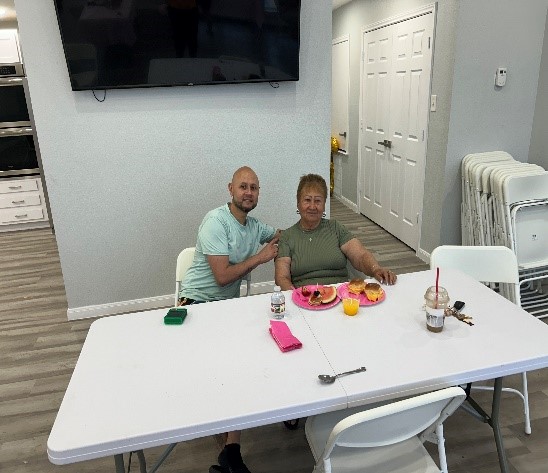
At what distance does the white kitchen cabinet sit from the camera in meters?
5.41

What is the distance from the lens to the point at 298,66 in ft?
9.73

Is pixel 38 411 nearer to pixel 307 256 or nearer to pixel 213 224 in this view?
pixel 213 224

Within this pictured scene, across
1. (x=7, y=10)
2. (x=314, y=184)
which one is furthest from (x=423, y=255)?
(x=7, y=10)

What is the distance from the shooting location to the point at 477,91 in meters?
3.42

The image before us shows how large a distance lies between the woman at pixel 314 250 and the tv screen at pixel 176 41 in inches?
45.9

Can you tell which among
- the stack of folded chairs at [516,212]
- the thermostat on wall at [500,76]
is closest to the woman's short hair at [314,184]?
Answer: the stack of folded chairs at [516,212]

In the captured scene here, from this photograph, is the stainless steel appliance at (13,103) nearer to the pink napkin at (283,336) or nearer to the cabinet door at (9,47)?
the cabinet door at (9,47)

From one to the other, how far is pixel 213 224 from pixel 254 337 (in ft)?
2.36

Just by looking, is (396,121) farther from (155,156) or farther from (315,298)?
(315,298)

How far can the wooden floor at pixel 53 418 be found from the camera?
195cm

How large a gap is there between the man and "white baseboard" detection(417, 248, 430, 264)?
7.23 feet

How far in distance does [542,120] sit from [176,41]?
9.11ft

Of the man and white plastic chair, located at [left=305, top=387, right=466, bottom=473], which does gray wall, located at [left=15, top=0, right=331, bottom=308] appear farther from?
white plastic chair, located at [left=305, top=387, right=466, bottom=473]

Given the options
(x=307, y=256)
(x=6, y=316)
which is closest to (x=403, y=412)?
(x=307, y=256)
